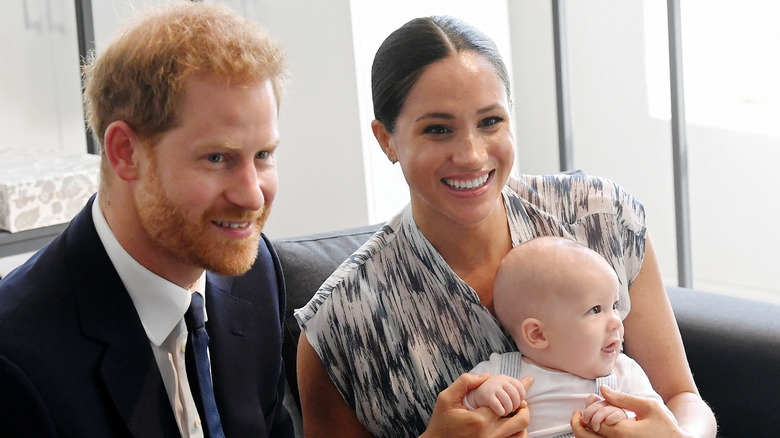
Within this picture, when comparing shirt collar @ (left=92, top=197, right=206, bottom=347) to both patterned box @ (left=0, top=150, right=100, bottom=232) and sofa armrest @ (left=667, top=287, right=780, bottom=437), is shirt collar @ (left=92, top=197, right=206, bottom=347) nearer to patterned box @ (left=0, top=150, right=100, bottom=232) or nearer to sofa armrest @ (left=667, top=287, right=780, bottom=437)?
sofa armrest @ (left=667, top=287, right=780, bottom=437)

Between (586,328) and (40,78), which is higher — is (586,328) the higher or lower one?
the lower one

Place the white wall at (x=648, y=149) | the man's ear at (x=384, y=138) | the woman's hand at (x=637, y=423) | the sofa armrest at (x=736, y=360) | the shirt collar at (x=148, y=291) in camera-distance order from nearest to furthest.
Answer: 1. the shirt collar at (x=148, y=291)
2. the woman's hand at (x=637, y=423)
3. the man's ear at (x=384, y=138)
4. the sofa armrest at (x=736, y=360)
5. the white wall at (x=648, y=149)

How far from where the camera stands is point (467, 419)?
1650 mm

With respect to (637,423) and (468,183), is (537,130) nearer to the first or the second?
(468,183)

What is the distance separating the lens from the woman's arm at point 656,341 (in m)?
1.90

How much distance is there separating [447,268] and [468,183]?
7.5 inches

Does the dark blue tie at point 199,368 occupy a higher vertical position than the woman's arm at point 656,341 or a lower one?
higher

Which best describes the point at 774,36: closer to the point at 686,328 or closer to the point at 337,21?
the point at 337,21

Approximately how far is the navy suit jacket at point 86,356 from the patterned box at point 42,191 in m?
1.69

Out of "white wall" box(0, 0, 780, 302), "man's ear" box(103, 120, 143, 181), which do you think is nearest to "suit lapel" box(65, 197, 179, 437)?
"man's ear" box(103, 120, 143, 181)

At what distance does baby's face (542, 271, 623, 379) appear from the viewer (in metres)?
1.74

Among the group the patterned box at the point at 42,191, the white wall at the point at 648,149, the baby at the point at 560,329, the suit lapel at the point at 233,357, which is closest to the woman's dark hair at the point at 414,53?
the baby at the point at 560,329

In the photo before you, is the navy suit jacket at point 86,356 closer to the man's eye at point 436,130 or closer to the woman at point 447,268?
the woman at point 447,268

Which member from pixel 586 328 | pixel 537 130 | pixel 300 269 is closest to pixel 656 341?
pixel 586 328
